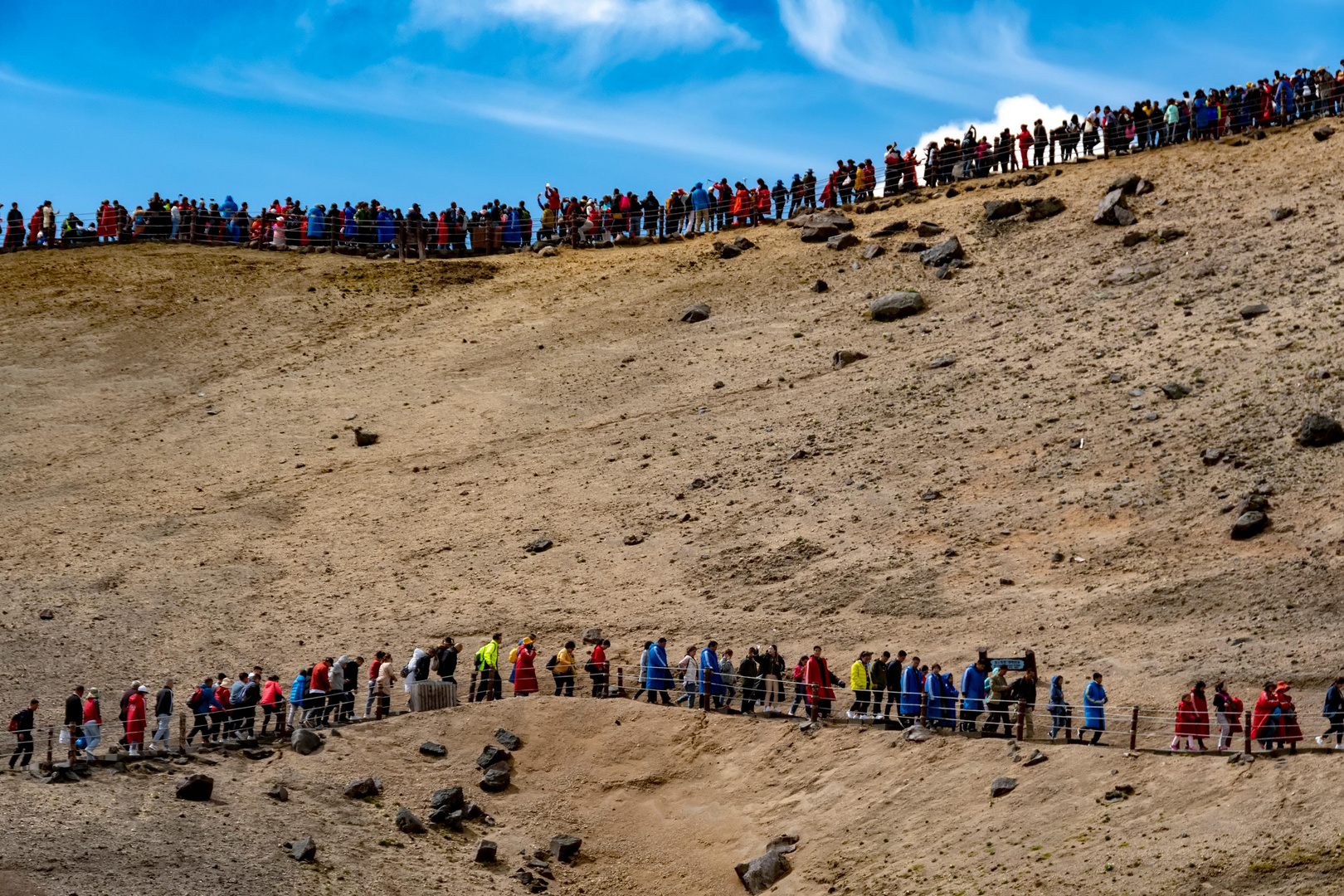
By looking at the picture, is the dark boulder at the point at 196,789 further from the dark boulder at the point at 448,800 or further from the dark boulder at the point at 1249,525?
the dark boulder at the point at 1249,525

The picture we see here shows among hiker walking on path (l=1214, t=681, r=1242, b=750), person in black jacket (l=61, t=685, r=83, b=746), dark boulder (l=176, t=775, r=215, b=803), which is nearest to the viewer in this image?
hiker walking on path (l=1214, t=681, r=1242, b=750)

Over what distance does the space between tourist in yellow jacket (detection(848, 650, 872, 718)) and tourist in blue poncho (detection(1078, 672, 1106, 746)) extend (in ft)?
12.7

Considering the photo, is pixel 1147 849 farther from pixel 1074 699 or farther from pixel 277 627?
pixel 277 627

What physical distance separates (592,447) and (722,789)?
56.8 ft

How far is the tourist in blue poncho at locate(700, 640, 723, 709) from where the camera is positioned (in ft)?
93.9

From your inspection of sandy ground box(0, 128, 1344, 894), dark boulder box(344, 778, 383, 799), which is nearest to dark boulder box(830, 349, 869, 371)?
sandy ground box(0, 128, 1344, 894)

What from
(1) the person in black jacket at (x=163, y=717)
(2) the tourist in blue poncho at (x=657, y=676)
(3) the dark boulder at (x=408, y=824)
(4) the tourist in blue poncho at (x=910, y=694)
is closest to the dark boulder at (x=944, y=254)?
(2) the tourist in blue poncho at (x=657, y=676)

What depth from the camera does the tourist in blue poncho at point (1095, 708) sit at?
981 inches

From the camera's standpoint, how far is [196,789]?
2380cm

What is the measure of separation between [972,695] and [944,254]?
26110 millimetres

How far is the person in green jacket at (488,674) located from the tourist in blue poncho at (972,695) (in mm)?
9116

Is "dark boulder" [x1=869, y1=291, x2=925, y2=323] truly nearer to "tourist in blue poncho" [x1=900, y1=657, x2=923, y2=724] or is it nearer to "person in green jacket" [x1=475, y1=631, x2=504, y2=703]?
"person in green jacket" [x1=475, y1=631, x2=504, y2=703]

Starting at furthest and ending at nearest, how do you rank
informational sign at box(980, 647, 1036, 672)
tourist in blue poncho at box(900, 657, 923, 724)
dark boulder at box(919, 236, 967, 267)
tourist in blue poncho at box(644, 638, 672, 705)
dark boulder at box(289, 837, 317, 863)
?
dark boulder at box(919, 236, 967, 267), tourist in blue poncho at box(644, 638, 672, 705), informational sign at box(980, 647, 1036, 672), tourist in blue poncho at box(900, 657, 923, 724), dark boulder at box(289, 837, 317, 863)

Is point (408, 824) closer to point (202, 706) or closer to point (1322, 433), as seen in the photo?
point (202, 706)
